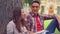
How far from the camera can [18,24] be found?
298cm

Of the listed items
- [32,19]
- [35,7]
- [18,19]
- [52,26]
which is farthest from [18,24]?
[52,26]

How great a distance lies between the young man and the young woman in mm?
91

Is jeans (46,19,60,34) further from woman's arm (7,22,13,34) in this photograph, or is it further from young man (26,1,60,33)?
woman's arm (7,22,13,34)

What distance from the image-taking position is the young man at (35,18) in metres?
3.06

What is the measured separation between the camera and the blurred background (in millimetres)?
3068

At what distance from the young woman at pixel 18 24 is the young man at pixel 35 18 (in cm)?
9

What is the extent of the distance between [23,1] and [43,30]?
0.51 m

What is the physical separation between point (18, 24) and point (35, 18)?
0.27 m

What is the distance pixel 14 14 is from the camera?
304 cm

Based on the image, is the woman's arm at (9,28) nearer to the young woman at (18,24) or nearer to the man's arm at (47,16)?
the young woman at (18,24)

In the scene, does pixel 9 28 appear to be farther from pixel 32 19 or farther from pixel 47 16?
pixel 47 16

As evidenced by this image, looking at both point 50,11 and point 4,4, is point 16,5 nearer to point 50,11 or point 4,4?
point 4,4

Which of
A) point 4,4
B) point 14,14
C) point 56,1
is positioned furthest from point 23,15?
point 56,1

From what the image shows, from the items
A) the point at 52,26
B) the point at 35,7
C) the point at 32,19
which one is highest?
the point at 35,7
